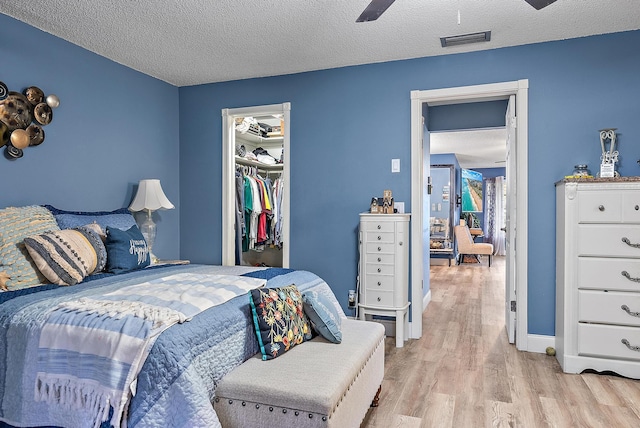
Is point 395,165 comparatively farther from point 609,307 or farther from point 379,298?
point 609,307

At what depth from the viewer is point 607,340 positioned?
280 cm

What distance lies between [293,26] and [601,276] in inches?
111

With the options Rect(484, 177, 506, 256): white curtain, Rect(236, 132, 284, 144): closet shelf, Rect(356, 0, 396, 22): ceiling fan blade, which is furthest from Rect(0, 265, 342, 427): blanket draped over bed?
Rect(484, 177, 506, 256): white curtain

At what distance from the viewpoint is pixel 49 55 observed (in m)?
3.25

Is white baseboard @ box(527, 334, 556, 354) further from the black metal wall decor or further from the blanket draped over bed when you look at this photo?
the black metal wall decor

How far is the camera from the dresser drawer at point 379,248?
3.48m

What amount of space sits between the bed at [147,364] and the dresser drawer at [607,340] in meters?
2.30

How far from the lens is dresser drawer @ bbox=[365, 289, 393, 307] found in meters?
3.49

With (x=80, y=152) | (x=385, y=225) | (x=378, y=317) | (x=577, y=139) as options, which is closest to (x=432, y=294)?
(x=378, y=317)

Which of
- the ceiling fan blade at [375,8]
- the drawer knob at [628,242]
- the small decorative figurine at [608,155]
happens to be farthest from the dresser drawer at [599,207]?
the ceiling fan blade at [375,8]

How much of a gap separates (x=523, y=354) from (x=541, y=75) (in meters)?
2.26

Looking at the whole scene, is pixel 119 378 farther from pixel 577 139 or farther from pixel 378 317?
pixel 577 139

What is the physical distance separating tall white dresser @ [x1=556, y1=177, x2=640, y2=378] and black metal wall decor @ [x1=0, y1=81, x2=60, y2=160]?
153 inches

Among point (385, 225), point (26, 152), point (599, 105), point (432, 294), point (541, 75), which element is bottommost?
point (432, 294)
